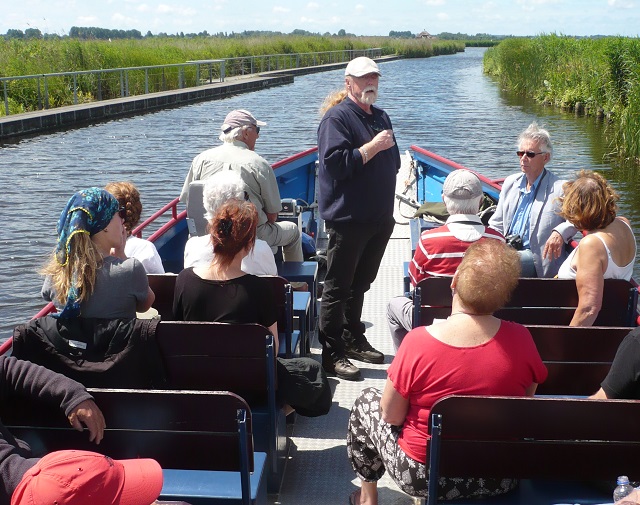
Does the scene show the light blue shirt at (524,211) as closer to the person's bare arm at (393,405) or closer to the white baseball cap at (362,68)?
the white baseball cap at (362,68)

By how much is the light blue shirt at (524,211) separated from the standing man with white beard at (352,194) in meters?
0.89

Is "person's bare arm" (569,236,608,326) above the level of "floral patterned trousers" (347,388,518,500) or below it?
above

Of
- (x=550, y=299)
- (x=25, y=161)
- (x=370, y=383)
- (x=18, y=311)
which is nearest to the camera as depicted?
(x=550, y=299)

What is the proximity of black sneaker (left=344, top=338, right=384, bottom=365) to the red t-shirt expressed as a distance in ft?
6.67

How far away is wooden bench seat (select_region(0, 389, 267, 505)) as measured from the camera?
2.38 metres

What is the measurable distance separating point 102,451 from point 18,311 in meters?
6.07

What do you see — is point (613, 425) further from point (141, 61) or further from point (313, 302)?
point (141, 61)

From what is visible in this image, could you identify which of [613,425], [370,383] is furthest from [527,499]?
[370,383]

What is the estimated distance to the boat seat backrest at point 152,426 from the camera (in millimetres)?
2379

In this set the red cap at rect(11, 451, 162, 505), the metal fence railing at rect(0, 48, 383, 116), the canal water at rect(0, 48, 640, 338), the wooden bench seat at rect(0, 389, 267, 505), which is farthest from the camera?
the metal fence railing at rect(0, 48, 383, 116)

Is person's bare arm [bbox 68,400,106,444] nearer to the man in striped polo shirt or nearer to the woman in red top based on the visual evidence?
the woman in red top

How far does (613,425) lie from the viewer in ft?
7.47

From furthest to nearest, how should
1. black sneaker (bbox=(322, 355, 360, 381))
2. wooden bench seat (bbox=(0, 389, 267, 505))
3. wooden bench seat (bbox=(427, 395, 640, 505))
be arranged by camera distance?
black sneaker (bbox=(322, 355, 360, 381)) → wooden bench seat (bbox=(0, 389, 267, 505)) → wooden bench seat (bbox=(427, 395, 640, 505))

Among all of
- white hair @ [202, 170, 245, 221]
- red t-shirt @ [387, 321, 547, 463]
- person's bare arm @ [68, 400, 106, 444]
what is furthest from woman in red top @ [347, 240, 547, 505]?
white hair @ [202, 170, 245, 221]
